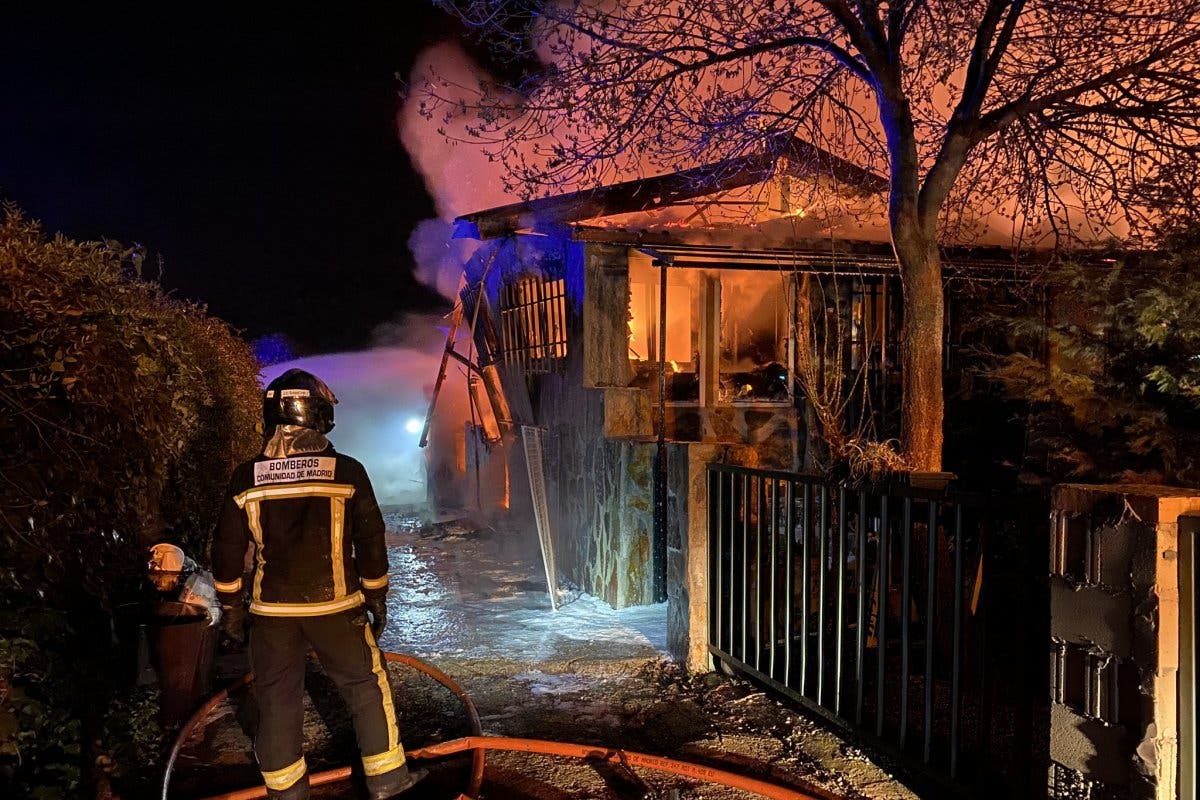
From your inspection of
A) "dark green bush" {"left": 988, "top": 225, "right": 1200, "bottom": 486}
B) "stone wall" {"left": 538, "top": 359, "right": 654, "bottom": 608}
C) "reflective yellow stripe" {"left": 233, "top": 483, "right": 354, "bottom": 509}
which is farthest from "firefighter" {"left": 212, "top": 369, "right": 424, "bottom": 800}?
"dark green bush" {"left": 988, "top": 225, "right": 1200, "bottom": 486}

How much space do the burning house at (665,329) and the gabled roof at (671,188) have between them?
0.03m

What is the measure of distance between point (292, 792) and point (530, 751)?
125 centimetres

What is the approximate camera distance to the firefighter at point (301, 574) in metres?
3.66

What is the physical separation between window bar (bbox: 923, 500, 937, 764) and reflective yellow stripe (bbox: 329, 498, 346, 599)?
2.73 meters

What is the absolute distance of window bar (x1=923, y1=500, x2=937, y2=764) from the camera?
3.46 meters

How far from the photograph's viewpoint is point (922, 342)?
6320mm

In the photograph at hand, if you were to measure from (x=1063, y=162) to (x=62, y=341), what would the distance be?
8156 mm

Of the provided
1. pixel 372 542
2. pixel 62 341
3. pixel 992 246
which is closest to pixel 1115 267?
pixel 992 246

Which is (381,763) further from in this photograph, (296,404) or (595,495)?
(595,495)

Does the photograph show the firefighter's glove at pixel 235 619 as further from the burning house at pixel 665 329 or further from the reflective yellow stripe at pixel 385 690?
the burning house at pixel 665 329

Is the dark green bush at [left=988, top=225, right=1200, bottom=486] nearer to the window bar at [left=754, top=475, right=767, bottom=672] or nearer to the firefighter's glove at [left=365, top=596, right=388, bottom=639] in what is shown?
the window bar at [left=754, top=475, right=767, bottom=672]

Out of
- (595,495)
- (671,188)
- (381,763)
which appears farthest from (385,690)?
(671,188)

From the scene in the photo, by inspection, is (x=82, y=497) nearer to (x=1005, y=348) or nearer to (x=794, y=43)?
(x=794, y=43)

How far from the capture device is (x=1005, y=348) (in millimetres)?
10344
